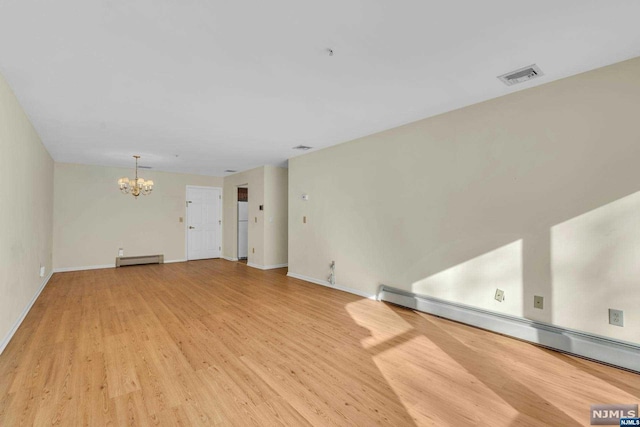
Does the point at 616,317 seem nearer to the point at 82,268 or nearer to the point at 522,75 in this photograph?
the point at 522,75

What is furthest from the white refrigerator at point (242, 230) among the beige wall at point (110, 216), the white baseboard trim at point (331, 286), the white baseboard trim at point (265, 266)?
the white baseboard trim at point (331, 286)

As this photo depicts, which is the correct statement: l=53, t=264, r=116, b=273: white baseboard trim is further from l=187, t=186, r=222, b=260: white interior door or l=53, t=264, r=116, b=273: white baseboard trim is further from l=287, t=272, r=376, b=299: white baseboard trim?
l=287, t=272, r=376, b=299: white baseboard trim

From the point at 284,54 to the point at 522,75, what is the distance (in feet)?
6.82

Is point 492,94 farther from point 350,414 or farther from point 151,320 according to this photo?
point 151,320

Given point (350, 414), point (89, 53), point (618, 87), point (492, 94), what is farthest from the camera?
point (492, 94)

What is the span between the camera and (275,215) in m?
6.78

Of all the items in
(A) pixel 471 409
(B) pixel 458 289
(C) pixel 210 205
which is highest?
(C) pixel 210 205

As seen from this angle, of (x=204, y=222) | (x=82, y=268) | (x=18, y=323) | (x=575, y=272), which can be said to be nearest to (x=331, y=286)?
(x=575, y=272)

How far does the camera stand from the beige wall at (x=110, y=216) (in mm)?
6387

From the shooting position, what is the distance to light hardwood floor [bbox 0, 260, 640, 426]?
177 cm

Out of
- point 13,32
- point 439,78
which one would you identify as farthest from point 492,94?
point 13,32

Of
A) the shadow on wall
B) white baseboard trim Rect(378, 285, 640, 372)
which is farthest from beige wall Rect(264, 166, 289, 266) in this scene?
the shadow on wall

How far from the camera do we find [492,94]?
2957 millimetres

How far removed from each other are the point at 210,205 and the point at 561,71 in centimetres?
793
